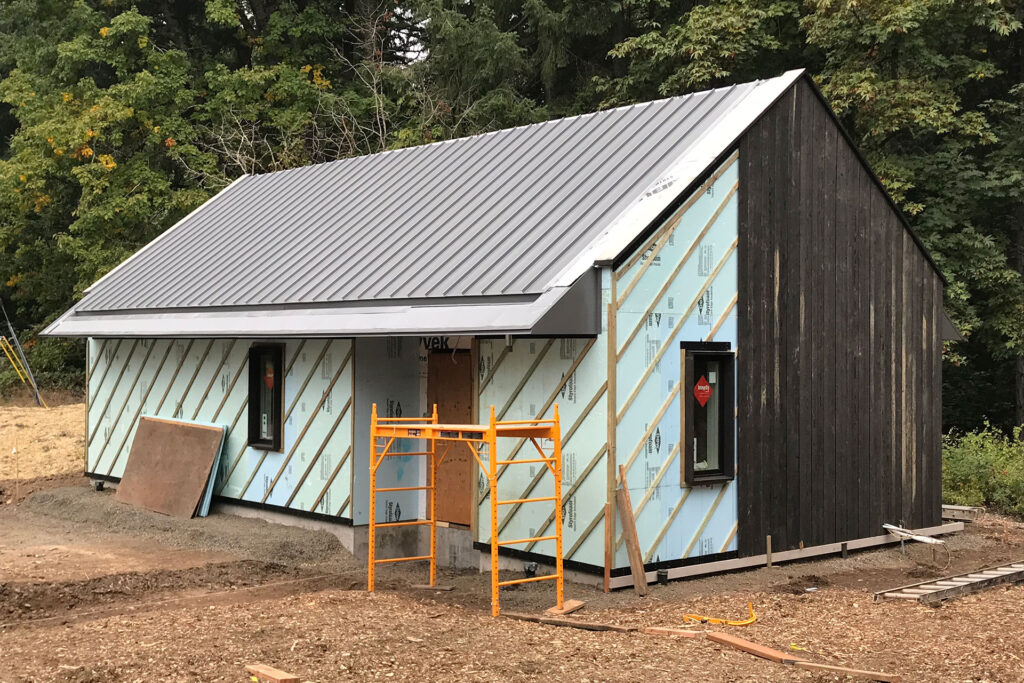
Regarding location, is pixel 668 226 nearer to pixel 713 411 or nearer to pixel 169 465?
pixel 713 411

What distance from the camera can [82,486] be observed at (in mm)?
17969

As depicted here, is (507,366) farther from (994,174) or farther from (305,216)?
(994,174)

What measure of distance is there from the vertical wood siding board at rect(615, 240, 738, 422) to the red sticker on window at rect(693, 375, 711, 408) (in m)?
0.61

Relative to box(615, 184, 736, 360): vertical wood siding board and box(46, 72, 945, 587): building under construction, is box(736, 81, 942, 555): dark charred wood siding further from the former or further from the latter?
box(615, 184, 736, 360): vertical wood siding board

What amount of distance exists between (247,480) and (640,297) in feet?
21.6

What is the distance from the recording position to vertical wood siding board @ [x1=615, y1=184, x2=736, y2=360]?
10.5 metres

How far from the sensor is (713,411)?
38.0 feet

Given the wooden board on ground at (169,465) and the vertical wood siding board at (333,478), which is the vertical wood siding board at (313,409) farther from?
the wooden board on ground at (169,465)

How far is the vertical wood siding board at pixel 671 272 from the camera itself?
1046cm

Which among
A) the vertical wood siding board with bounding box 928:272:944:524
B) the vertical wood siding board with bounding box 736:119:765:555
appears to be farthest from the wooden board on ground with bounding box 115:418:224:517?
the vertical wood siding board with bounding box 928:272:944:524

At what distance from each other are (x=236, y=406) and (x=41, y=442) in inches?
350

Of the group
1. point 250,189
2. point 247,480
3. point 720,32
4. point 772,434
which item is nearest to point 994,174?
point 720,32

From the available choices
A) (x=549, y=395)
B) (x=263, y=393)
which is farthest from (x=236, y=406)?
(x=549, y=395)

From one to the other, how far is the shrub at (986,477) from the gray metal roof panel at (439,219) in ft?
27.4
